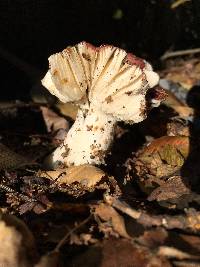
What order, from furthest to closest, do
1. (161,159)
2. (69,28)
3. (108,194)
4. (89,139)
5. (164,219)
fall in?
(69,28) → (161,159) → (89,139) → (108,194) → (164,219)

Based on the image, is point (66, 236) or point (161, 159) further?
point (161, 159)

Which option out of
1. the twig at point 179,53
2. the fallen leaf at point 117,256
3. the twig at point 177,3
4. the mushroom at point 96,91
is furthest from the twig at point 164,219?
the twig at point 179,53

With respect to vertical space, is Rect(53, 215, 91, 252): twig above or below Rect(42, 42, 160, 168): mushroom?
below

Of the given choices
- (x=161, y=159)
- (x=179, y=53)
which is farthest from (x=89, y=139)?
(x=179, y=53)

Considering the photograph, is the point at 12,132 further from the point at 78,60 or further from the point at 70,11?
the point at 70,11

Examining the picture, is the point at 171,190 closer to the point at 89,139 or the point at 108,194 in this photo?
the point at 108,194

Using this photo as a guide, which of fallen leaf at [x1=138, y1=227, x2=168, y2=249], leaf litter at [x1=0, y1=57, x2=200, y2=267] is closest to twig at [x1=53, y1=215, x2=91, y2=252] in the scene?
leaf litter at [x1=0, y1=57, x2=200, y2=267]

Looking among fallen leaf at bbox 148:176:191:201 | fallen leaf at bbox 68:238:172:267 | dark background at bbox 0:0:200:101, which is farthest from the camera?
dark background at bbox 0:0:200:101

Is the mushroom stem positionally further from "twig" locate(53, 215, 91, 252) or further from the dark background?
the dark background
